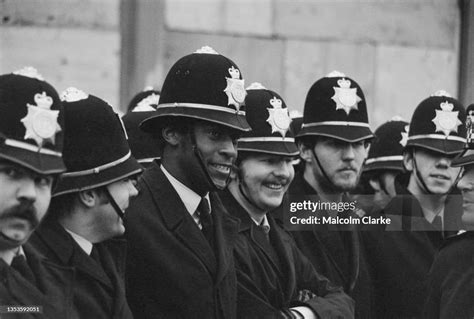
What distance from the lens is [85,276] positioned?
18.3 feet

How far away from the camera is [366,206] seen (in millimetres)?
8617

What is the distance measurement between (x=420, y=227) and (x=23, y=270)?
413cm

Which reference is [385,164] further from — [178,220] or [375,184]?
[178,220]

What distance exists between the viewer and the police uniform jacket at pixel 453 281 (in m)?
6.64

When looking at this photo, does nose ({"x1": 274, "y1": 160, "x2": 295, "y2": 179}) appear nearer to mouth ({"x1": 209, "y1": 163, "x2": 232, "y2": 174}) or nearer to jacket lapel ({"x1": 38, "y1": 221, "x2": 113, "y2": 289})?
mouth ({"x1": 209, "y1": 163, "x2": 232, "y2": 174})

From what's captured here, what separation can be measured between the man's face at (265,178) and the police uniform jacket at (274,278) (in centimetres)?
13

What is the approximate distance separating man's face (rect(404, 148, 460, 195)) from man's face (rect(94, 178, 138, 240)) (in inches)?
139

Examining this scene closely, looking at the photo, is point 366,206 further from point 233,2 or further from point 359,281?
point 233,2

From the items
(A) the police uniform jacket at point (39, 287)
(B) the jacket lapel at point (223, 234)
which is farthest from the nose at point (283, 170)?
(A) the police uniform jacket at point (39, 287)

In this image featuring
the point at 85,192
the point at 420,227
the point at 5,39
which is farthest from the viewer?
the point at 5,39

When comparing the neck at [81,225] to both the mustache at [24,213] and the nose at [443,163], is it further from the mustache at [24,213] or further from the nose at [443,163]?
the nose at [443,163]

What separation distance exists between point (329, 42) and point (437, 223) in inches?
222

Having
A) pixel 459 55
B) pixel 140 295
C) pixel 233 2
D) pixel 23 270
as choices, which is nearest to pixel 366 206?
pixel 140 295

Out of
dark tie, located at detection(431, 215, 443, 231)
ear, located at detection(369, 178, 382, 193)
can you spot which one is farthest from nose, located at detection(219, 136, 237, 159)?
ear, located at detection(369, 178, 382, 193)
